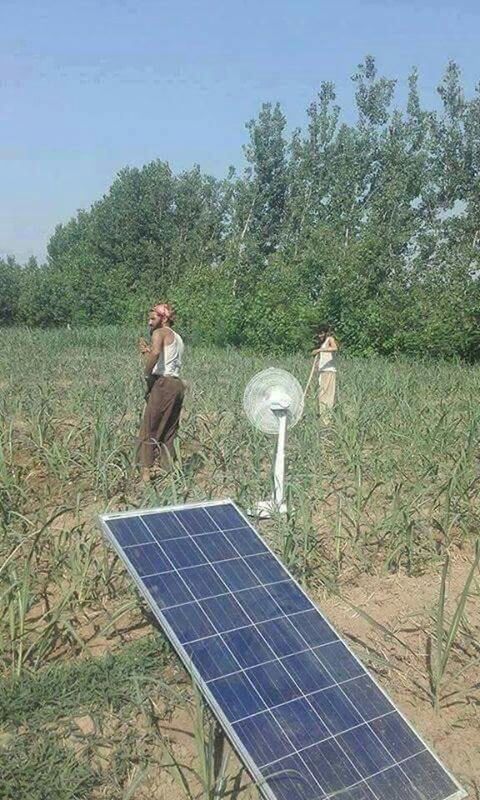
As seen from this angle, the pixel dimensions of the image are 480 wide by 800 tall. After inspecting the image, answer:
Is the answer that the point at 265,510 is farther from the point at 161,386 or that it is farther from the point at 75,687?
the point at 161,386

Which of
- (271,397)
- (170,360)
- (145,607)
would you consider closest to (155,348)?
(170,360)

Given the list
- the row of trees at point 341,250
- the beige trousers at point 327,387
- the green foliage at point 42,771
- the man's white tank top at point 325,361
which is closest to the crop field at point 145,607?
the green foliage at point 42,771

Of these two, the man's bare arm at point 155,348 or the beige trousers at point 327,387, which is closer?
the man's bare arm at point 155,348

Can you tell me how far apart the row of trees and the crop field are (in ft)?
51.9

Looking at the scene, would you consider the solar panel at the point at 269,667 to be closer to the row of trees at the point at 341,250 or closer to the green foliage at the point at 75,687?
the green foliage at the point at 75,687

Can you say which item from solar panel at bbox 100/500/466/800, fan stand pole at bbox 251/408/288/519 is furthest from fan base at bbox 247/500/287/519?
solar panel at bbox 100/500/466/800

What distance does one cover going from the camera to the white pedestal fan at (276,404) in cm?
468

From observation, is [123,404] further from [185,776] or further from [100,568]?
[185,776]

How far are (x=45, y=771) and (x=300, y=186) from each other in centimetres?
3343

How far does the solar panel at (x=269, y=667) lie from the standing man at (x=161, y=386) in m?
2.92

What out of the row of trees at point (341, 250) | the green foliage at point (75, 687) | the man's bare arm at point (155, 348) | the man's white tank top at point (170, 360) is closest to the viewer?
the green foliage at point (75, 687)

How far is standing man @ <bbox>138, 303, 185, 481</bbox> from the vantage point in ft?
19.7

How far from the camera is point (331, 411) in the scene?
7824 millimetres

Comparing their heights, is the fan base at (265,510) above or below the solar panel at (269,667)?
below
